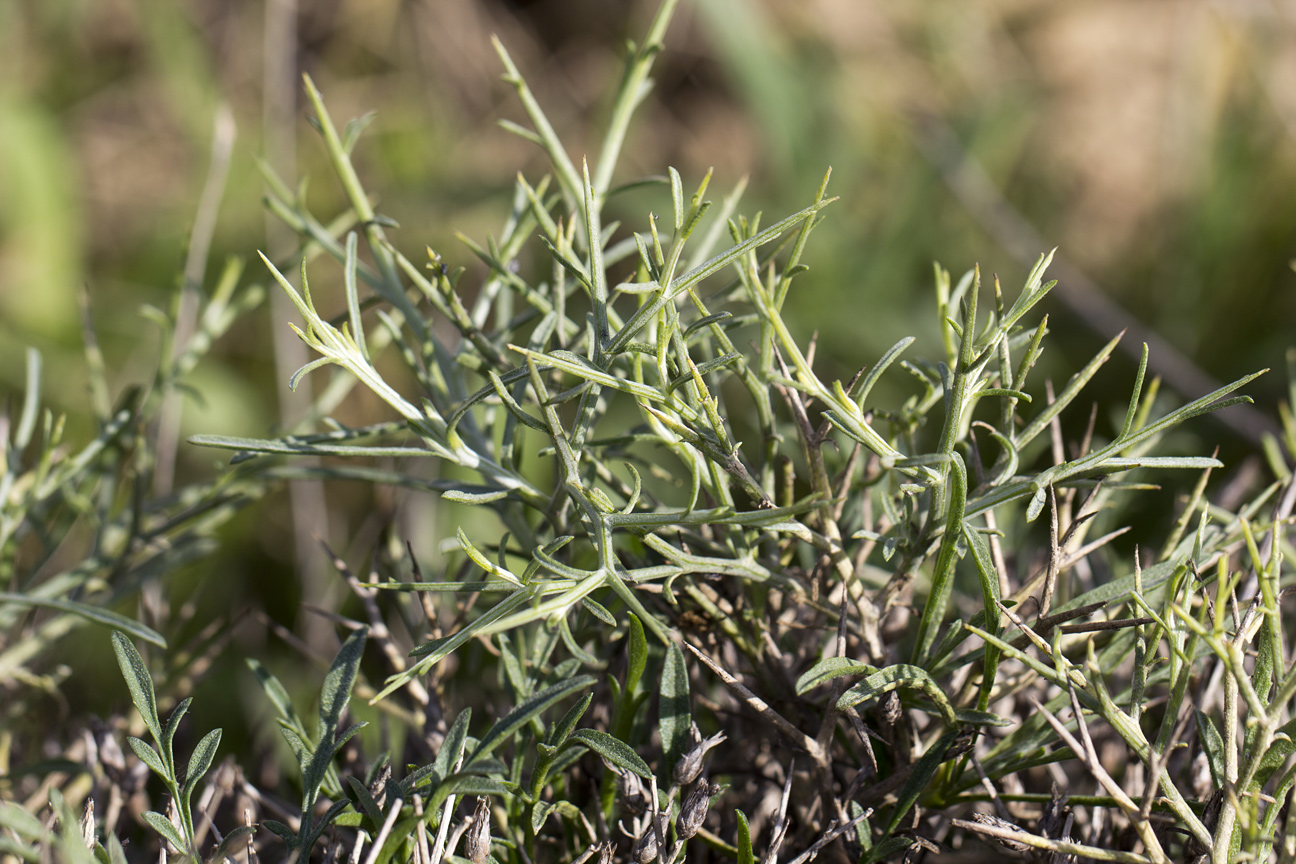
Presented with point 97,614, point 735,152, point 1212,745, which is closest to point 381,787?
point 97,614

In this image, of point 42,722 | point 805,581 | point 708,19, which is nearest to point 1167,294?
point 708,19

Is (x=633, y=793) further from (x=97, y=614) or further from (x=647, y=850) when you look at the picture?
(x=97, y=614)

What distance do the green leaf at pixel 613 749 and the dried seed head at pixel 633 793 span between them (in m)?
0.01

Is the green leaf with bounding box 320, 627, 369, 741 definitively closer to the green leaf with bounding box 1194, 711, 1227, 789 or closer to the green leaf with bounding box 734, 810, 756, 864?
the green leaf with bounding box 734, 810, 756, 864

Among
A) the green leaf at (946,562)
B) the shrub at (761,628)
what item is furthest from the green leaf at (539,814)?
the green leaf at (946,562)

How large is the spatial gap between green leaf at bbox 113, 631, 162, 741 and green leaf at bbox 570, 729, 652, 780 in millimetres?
114

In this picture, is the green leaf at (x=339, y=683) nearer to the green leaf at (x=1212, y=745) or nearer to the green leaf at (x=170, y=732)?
the green leaf at (x=170, y=732)

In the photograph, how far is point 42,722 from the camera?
409mm

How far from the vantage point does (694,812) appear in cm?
24

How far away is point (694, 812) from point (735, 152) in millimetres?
1737

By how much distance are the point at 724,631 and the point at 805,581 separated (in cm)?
3

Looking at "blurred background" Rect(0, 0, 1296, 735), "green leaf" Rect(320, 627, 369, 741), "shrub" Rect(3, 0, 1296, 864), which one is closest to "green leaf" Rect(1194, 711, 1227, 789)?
"shrub" Rect(3, 0, 1296, 864)

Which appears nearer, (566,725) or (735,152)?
(566,725)

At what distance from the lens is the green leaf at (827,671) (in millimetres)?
232
